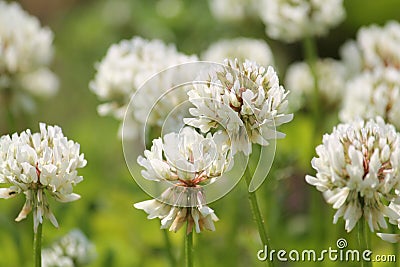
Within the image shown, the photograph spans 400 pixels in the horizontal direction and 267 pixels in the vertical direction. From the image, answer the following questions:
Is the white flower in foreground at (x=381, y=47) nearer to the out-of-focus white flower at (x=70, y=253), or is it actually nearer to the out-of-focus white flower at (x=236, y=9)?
the out-of-focus white flower at (x=236, y=9)

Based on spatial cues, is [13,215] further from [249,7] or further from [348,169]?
[348,169]

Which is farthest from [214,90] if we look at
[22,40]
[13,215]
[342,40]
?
[342,40]

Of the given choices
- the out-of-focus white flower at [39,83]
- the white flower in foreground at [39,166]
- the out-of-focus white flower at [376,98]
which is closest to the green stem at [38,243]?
the white flower in foreground at [39,166]

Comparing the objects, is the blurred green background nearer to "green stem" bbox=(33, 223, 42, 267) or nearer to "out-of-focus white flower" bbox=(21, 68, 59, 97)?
"out-of-focus white flower" bbox=(21, 68, 59, 97)

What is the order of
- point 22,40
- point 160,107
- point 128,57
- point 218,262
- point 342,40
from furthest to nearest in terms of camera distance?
point 342,40 < point 218,262 < point 22,40 < point 128,57 < point 160,107

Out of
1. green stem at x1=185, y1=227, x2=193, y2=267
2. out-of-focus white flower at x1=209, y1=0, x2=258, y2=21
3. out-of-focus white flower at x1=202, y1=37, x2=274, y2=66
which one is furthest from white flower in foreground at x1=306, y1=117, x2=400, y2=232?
out-of-focus white flower at x1=209, y1=0, x2=258, y2=21

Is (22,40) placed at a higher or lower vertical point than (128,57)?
higher

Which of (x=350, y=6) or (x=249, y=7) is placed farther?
(x=350, y=6)
